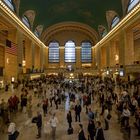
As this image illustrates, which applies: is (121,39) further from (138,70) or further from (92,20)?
(92,20)

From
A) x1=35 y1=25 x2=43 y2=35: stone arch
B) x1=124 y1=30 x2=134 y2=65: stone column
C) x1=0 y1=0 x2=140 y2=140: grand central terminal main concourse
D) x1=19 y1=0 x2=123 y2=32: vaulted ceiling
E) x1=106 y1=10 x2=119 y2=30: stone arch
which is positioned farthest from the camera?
x1=35 y1=25 x2=43 y2=35: stone arch

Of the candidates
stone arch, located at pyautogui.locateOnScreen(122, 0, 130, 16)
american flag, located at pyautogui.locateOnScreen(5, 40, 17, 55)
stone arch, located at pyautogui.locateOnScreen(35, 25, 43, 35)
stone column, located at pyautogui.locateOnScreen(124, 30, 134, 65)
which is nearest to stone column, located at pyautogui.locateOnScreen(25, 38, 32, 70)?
stone arch, located at pyautogui.locateOnScreen(35, 25, 43, 35)

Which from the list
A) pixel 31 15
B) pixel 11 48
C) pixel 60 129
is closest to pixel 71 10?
pixel 31 15

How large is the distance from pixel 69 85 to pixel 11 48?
8129 millimetres

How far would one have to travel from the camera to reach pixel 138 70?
2531cm

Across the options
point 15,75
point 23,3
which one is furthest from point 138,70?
point 23,3

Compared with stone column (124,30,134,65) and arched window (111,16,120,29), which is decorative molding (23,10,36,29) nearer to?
arched window (111,16,120,29)

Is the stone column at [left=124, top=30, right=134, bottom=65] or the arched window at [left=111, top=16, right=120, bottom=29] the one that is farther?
the arched window at [left=111, top=16, right=120, bottom=29]

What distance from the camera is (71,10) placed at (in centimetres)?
4200

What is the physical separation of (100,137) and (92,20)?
132 feet

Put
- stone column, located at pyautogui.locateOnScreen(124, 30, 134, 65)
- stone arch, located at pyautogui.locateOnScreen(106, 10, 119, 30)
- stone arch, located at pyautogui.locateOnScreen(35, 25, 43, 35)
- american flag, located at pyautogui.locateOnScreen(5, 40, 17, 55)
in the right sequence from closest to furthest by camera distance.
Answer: american flag, located at pyautogui.locateOnScreen(5, 40, 17, 55) → stone column, located at pyautogui.locateOnScreen(124, 30, 134, 65) → stone arch, located at pyautogui.locateOnScreen(106, 10, 119, 30) → stone arch, located at pyautogui.locateOnScreen(35, 25, 43, 35)

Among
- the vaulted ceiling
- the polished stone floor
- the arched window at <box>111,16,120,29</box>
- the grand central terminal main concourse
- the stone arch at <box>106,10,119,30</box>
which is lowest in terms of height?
the polished stone floor

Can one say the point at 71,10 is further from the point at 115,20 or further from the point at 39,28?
the point at 115,20

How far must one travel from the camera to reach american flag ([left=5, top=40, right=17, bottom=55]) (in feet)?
83.3
